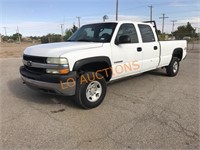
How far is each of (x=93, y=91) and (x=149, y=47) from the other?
2.35m

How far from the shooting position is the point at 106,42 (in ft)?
14.6

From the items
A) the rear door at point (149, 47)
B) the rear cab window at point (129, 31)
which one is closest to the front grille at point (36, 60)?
the rear cab window at point (129, 31)

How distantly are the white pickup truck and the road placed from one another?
500mm

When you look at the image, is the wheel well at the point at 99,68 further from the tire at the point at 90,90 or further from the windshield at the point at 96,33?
the windshield at the point at 96,33

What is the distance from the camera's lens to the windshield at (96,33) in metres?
4.63

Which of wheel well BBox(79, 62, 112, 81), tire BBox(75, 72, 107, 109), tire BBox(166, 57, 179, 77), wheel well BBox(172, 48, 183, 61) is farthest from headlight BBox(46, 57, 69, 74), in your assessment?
wheel well BBox(172, 48, 183, 61)

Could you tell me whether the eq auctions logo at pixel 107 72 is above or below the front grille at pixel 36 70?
below

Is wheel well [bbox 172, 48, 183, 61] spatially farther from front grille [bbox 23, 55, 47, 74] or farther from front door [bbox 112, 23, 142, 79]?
front grille [bbox 23, 55, 47, 74]

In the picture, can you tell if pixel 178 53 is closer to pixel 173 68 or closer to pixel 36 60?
pixel 173 68

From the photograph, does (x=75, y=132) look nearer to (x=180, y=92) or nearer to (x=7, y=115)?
(x=7, y=115)

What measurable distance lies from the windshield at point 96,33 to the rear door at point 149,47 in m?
1.10

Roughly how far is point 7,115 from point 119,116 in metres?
2.29

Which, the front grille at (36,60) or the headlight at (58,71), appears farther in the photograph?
the front grille at (36,60)

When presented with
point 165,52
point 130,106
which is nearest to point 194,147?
point 130,106
